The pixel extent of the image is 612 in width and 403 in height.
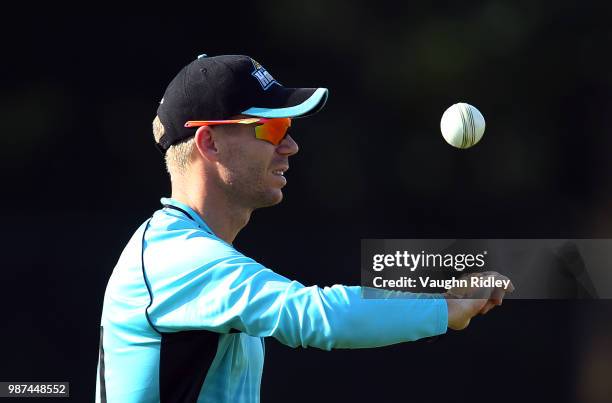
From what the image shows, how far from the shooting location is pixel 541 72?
5777 mm

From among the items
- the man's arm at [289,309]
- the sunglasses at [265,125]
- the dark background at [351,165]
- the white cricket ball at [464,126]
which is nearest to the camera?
the man's arm at [289,309]

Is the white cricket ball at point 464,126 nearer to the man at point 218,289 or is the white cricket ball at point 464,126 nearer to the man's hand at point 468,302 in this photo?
the man at point 218,289

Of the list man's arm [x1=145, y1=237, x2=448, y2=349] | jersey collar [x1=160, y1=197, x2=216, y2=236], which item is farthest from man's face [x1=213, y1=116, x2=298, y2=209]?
man's arm [x1=145, y1=237, x2=448, y2=349]

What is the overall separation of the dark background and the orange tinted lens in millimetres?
2646

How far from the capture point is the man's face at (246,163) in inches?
119

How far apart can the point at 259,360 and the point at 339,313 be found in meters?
0.69

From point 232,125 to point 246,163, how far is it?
0.11m

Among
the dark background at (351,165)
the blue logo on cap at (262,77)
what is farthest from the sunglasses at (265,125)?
the dark background at (351,165)

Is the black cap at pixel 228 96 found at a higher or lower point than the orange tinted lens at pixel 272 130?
higher

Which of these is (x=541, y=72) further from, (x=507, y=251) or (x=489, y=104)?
(x=507, y=251)

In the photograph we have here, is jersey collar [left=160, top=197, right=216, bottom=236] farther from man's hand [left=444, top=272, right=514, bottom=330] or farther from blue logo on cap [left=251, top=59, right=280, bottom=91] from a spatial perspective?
man's hand [left=444, top=272, right=514, bottom=330]

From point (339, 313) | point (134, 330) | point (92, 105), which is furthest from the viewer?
point (92, 105)

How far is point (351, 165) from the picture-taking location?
5.75 meters

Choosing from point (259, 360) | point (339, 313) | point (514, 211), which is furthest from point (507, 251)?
point (514, 211)
